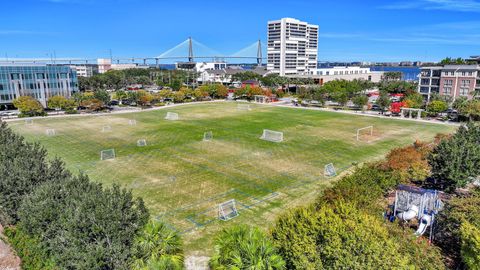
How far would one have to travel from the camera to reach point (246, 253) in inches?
559

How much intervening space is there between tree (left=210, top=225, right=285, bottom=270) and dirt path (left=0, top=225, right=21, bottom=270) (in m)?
12.5

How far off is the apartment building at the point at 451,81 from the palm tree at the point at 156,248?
296 ft

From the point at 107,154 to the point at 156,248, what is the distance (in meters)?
29.5

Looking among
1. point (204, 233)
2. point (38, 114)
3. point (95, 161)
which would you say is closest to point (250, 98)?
point (38, 114)

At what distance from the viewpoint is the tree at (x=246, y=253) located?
45.6ft

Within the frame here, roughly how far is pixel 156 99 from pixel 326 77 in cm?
9523

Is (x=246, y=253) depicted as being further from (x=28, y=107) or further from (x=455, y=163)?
(x=28, y=107)

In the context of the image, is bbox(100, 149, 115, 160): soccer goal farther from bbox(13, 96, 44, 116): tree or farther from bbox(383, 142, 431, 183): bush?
bbox(13, 96, 44, 116): tree

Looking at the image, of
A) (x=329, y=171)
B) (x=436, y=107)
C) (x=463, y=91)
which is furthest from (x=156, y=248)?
(x=463, y=91)

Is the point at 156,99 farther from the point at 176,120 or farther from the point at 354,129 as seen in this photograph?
the point at 354,129

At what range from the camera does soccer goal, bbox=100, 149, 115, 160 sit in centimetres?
4083

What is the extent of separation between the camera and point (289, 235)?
51.7 feet

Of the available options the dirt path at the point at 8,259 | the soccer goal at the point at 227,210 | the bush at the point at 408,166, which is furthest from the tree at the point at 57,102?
the bush at the point at 408,166

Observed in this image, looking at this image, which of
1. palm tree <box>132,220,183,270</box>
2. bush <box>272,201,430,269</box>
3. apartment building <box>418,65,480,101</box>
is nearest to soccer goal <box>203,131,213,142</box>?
palm tree <box>132,220,183,270</box>
